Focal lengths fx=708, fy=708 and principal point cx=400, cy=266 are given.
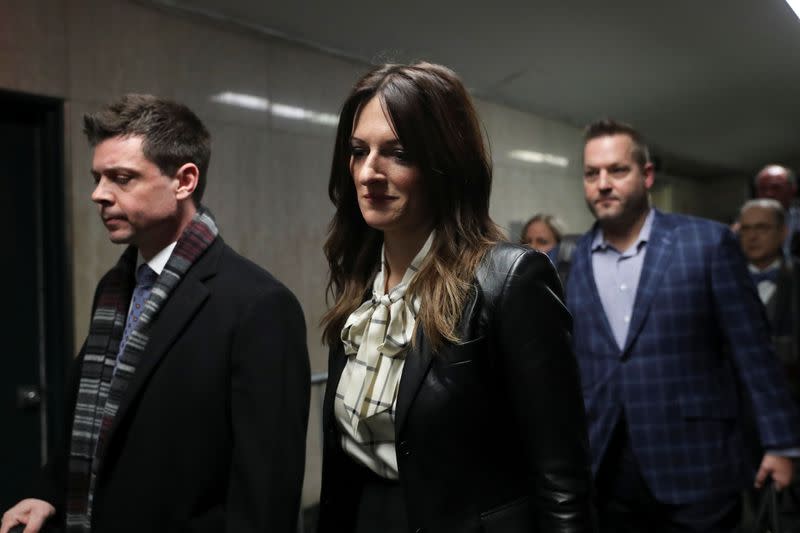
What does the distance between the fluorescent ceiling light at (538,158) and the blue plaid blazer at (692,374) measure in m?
2.62

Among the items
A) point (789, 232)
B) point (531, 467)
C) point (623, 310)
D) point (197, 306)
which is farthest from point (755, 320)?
point (789, 232)

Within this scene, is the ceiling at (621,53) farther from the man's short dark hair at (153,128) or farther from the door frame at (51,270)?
the man's short dark hair at (153,128)

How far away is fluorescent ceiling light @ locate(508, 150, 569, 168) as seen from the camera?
491cm

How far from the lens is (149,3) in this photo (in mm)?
3307

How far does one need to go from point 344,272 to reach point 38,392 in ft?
7.13

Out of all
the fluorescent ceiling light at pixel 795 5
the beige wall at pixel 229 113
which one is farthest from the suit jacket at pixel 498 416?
the beige wall at pixel 229 113

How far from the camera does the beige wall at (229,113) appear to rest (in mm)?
3021

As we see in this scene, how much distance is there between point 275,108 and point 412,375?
9.67 feet

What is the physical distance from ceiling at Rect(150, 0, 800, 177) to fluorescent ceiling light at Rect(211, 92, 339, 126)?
1.21ft

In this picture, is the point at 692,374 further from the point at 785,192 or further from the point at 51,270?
the point at 51,270

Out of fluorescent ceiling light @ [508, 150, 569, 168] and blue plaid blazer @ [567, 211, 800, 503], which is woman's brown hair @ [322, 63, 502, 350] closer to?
blue plaid blazer @ [567, 211, 800, 503]

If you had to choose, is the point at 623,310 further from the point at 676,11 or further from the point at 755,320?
the point at 676,11

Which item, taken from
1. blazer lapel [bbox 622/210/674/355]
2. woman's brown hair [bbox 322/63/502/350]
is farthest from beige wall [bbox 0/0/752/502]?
woman's brown hair [bbox 322/63/502/350]

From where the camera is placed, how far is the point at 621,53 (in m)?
3.36
